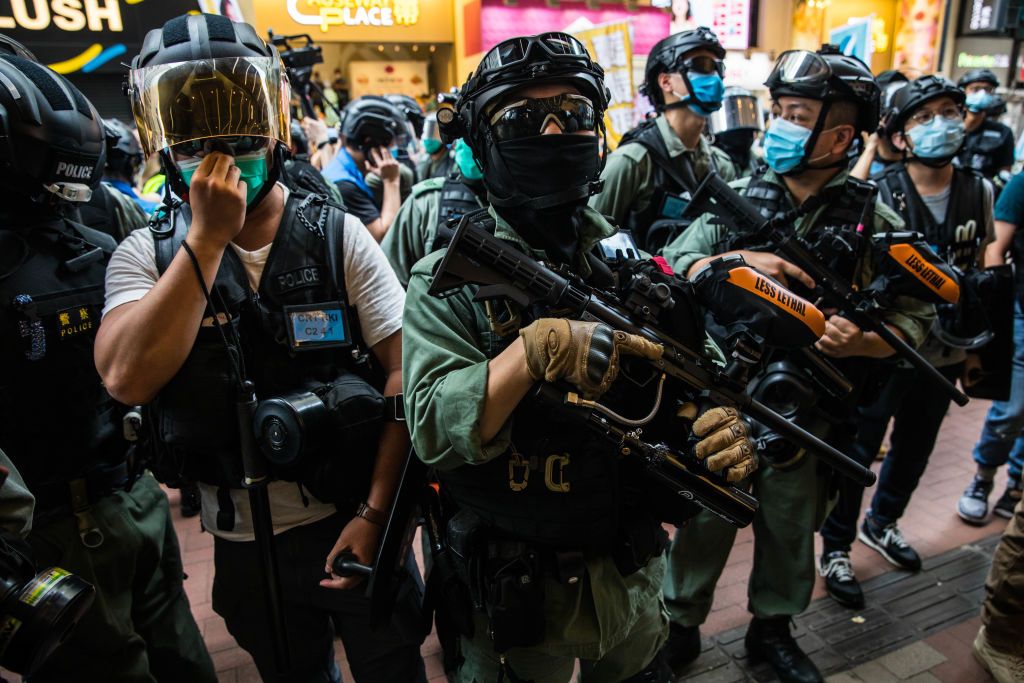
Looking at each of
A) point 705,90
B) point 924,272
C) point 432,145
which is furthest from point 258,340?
point 432,145

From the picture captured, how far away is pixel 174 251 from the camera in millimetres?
1709

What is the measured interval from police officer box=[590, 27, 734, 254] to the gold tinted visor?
77.2 inches

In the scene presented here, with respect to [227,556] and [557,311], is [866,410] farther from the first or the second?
[227,556]

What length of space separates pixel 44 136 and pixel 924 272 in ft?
9.30

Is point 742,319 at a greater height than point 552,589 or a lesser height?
greater

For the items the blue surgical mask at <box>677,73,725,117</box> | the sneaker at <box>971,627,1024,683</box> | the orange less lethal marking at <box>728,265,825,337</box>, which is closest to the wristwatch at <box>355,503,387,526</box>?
the orange less lethal marking at <box>728,265,825,337</box>

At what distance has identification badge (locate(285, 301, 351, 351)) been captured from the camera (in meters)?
1.72

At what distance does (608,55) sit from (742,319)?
3.59 m

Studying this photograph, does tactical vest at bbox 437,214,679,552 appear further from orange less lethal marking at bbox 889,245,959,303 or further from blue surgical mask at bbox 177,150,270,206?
orange less lethal marking at bbox 889,245,959,303

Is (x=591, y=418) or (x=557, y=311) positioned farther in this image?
(x=557, y=311)

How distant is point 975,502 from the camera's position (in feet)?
12.4

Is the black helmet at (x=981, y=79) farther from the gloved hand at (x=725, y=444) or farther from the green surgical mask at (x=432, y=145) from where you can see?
the gloved hand at (x=725, y=444)

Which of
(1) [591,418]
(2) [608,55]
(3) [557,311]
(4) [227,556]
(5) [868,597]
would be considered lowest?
(5) [868,597]

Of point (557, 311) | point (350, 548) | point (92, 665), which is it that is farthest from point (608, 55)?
point (92, 665)
